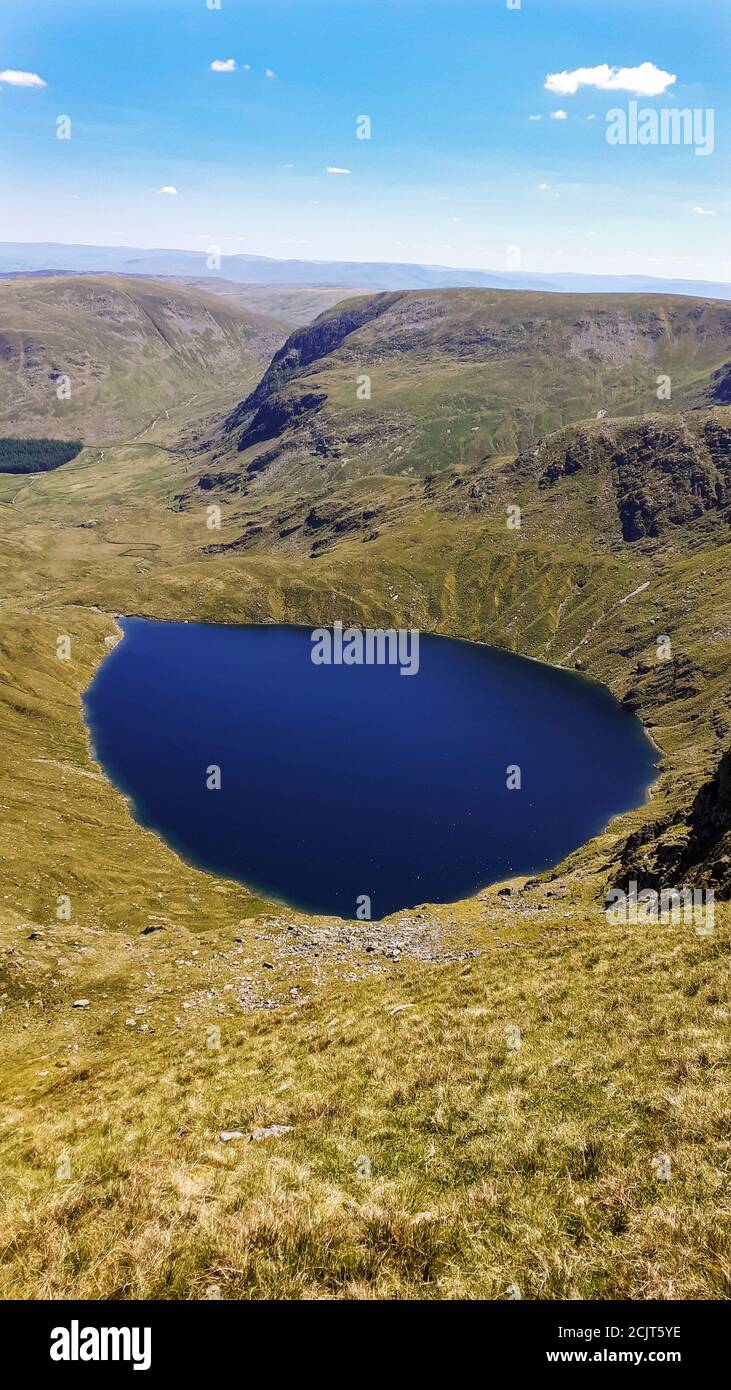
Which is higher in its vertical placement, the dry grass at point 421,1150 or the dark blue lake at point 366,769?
the dry grass at point 421,1150

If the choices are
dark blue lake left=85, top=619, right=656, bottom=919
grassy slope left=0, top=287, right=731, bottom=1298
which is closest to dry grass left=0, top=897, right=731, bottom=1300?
grassy slope left=0, top=287, right=731, bottom=1298

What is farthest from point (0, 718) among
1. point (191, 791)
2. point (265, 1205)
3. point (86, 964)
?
point (265, 1205)

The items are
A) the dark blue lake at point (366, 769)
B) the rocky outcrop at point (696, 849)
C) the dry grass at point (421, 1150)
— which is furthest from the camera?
the dark blue lake at point (366, 769)

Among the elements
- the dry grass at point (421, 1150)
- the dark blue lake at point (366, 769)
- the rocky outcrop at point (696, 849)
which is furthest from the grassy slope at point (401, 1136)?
the dark blue lake at point (366, 769)

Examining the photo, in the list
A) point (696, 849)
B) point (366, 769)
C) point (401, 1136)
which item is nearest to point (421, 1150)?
point (401, 1136)

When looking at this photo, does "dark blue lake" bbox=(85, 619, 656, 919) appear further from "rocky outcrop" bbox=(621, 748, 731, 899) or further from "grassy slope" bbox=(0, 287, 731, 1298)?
"grassy slope" bbox=(0, 287, 731, 1298)

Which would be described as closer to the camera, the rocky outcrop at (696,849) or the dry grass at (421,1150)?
the dry grass at (421,1150)

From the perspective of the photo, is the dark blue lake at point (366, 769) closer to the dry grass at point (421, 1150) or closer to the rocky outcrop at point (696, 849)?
the rocky outcrop at point (696, 849)
